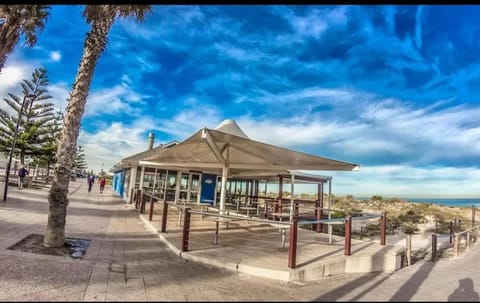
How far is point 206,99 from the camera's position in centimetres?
1805

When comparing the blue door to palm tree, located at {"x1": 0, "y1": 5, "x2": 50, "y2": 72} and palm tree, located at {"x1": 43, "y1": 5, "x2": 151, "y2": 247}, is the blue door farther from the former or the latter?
palm tree, located at {"x1": 43, "y1": 5, "x2": 151, "y2": 247}

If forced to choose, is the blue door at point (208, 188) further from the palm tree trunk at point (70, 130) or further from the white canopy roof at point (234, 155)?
the palm tree trunk at point (70, 130)

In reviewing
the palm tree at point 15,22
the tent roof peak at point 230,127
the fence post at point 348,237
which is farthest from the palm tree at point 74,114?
the fence post at point 348,237

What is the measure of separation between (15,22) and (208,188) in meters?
12.9

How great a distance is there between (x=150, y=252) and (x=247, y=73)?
11.6 m

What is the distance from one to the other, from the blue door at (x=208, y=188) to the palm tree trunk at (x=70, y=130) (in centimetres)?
1321

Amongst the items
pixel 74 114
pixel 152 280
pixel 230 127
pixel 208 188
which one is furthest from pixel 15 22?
pixel 208 188

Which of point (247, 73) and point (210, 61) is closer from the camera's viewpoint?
point (210, 61)

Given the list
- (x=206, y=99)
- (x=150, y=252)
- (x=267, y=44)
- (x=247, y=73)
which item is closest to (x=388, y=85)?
(x=267, y=44)

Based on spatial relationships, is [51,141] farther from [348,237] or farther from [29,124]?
[348,237]

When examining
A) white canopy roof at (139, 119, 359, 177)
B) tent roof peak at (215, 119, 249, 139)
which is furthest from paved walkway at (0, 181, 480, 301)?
tent roof peak at (215, 119, 249, 139)

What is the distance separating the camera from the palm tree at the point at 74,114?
Result: 6.38 meters

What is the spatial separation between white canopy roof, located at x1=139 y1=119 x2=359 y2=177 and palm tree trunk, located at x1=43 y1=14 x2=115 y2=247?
8.18 feet
